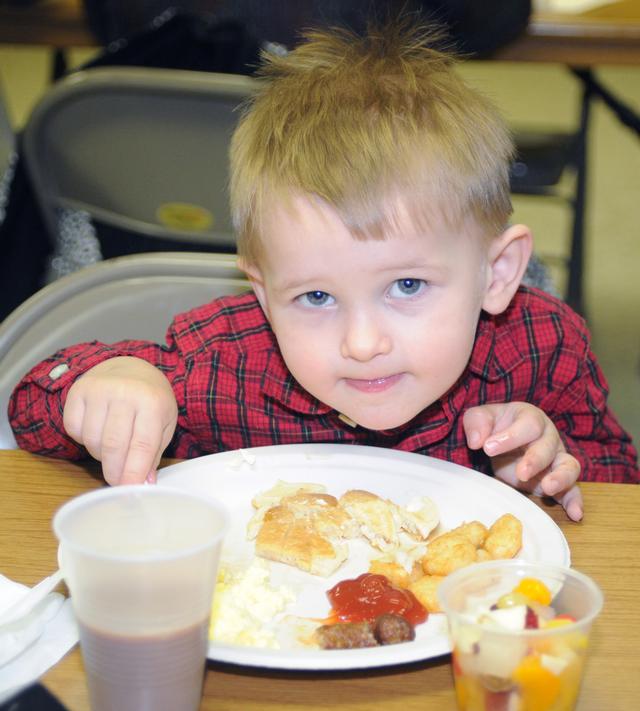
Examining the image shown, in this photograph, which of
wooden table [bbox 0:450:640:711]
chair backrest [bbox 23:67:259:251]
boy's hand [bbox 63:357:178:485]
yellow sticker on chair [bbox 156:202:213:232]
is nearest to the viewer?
wooden table [bbox 0:450:640:711]

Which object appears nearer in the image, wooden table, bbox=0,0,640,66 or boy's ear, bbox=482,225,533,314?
boy's ear, bbox=482,225,533,314

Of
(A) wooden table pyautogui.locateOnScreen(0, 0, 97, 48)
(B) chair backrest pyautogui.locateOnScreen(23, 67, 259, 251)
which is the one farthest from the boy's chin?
(A) wooden table pyautogui.locateOnScreen(0, 0, 97, 48)

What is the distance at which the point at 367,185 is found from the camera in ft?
3.41

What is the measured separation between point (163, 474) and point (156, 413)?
6 cm

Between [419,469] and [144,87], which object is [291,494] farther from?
[144,87]

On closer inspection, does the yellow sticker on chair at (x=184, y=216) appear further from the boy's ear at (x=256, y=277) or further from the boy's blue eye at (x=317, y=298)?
the boy's blue eye at (x=317, y=298)

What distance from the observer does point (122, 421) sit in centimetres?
104

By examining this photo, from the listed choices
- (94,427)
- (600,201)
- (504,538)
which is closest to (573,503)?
(504,538)

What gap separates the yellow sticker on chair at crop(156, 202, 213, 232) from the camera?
215cm

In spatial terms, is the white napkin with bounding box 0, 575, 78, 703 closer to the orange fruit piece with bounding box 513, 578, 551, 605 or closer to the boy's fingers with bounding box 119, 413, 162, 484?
the boy's fingers with bounding box 119, 413, 162, 484

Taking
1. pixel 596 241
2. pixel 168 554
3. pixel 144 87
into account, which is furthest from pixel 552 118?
pixel 168 554

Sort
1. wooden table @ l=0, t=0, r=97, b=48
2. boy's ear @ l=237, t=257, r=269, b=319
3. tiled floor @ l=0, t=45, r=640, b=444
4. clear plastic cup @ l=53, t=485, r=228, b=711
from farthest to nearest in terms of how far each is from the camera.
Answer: tiled floor @ l=0, t=45, r=640, b=444
wooden table @ l=0, t=0, r=97, b=48
boy's ear @ l=237, t=257, r=269, b=319
clear plastic cup @ l=53, t=485, r=228, b=711

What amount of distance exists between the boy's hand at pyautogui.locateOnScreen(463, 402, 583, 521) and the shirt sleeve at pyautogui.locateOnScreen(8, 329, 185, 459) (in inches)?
15.8

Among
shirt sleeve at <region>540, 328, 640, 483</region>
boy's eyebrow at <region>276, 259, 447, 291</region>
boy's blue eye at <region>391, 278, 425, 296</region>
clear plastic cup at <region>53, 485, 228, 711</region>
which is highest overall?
boy's eyebrow at <region>276, 259, 447, 291</region>
